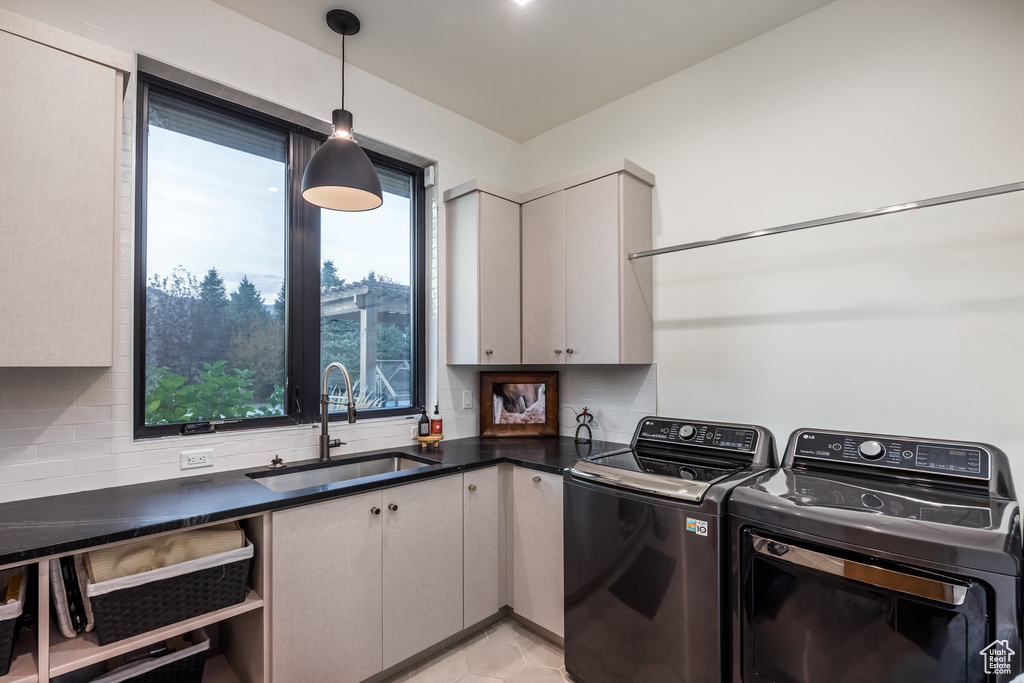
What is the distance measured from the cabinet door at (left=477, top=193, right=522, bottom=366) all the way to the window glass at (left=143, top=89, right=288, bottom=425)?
1022 mm

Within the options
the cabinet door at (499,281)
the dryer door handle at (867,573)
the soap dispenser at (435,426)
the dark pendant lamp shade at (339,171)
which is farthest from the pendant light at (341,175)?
the dryer door handle at (867,573)

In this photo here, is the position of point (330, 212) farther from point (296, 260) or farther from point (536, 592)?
point (536, 592)

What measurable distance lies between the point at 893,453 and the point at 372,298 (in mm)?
2397

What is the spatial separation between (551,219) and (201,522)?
6.99 ft

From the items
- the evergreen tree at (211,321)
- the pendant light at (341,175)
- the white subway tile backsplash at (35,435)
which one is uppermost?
the pendant light at (341,175)

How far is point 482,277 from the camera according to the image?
2.78m

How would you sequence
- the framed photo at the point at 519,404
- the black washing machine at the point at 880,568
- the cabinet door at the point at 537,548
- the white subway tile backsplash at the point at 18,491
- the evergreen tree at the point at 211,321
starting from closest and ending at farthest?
1. the black washing machine at the point at 880,568
2. the white subway tile backsplash at the point at 18,491
3. the evergreen tree at the point at 211,321
4. the cabinet door at the point at 537,548
5. the framed photo at the point at 519,404

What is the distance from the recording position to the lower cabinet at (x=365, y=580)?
1.71 metres

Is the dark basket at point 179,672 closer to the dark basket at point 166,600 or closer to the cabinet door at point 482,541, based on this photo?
the dark basket at point 166,600

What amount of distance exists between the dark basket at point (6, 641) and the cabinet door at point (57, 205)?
0.69 m

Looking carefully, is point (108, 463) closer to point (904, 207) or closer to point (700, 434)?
point (700, 434)

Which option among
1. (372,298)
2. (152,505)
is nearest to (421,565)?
(152,505)

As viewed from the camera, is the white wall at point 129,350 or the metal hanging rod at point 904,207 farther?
the white wall at point 129,350

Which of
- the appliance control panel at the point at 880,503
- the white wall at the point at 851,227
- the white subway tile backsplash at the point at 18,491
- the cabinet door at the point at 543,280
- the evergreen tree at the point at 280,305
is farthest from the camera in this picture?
the cabinet door at the point at 543,280
